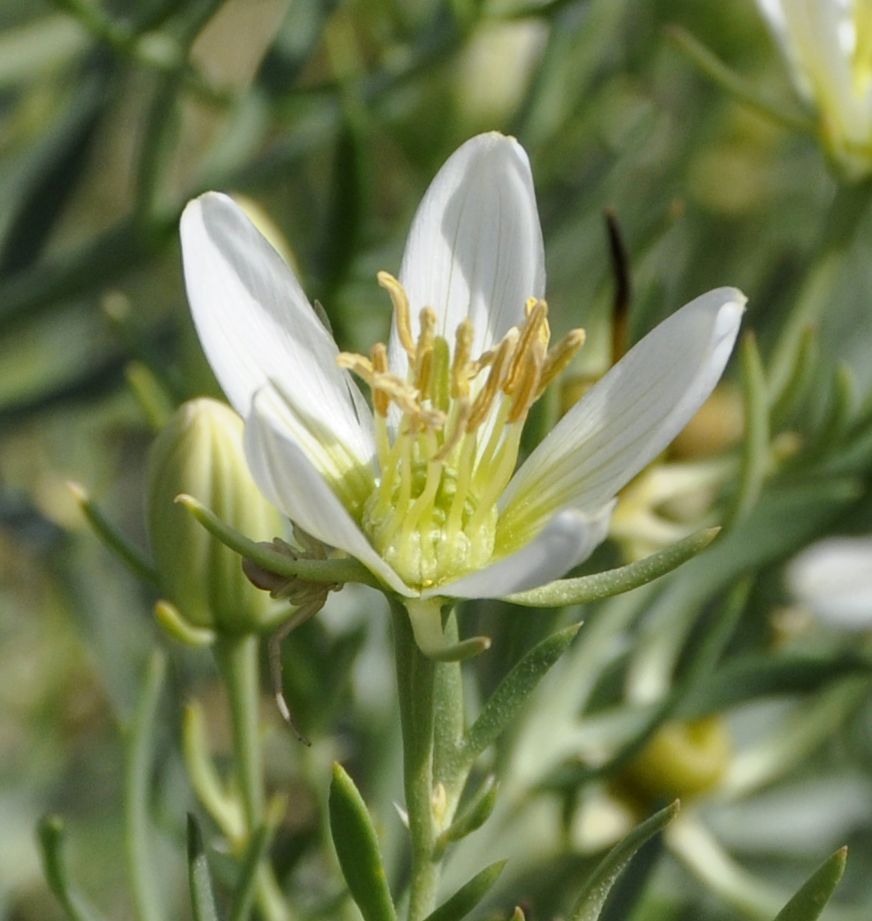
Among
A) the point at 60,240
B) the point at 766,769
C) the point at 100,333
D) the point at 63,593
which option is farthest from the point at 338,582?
the point at 60,240

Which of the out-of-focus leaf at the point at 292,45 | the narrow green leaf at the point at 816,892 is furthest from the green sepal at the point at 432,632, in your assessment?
the out-of-focus leaf at the point at 292,45

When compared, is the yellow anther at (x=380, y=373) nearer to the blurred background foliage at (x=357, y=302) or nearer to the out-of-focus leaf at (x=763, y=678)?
the blurred background foliage at (x=357, y=302)

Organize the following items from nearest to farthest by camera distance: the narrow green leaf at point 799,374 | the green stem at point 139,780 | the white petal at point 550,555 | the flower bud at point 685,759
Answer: the white petal at point 550,555 < the green stem at point 139,780 < the narrow green leaf at point 799,374 < the flower bud at point 685,759

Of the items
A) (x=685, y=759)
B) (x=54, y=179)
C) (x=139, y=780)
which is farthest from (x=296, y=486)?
(x=54, y=179)

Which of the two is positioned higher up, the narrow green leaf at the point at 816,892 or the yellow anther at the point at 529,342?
the yellow anther at the point at 529,342

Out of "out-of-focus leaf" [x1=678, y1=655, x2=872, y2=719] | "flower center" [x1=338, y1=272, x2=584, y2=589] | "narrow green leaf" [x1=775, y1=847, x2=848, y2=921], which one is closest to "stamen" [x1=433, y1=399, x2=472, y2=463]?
"flower center" [x1=338, y1=272, x2=584, y2=589]

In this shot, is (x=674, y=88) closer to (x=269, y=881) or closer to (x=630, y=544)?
(x=630, y=544)

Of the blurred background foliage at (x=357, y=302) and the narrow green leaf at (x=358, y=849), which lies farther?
the blurred background foliage at (x=357, y=302)
